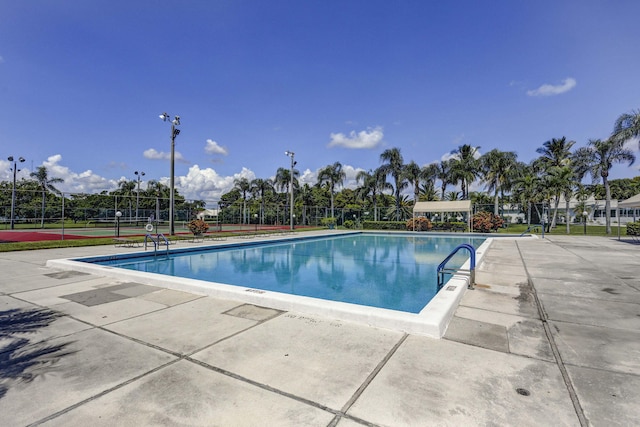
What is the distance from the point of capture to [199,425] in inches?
81.4

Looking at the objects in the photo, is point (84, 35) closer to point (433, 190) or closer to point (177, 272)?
point (177, 272)

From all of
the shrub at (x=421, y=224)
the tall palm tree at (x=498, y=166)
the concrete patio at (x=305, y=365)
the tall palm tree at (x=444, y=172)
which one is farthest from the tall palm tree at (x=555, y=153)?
the concrete patio at (x=305, y=365)

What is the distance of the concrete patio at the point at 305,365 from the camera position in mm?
2188

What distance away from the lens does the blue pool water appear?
23.8 feet

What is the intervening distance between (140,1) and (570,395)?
1371cm

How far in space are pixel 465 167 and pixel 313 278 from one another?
98.9 feet

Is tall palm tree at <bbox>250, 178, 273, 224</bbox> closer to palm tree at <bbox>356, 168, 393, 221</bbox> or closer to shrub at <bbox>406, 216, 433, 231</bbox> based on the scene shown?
palm tree at <bbox>356, 168, 393, 221</bbox>

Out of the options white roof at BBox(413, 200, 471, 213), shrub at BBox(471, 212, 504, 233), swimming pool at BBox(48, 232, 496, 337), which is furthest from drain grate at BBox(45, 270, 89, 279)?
shrub at BBox(471, 212, 504, 233)

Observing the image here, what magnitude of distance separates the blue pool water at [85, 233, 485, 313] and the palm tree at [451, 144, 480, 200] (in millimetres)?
22951

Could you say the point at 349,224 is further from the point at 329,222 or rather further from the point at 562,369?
the point at 562,369

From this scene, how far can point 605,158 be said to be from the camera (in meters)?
24.7

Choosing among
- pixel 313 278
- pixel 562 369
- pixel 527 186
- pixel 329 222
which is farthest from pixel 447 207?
pixel 562 369

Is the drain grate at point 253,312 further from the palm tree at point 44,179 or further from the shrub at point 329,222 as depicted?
the palm tree at point 44,179

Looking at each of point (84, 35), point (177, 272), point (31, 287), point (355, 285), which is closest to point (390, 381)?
point (355, 285)
